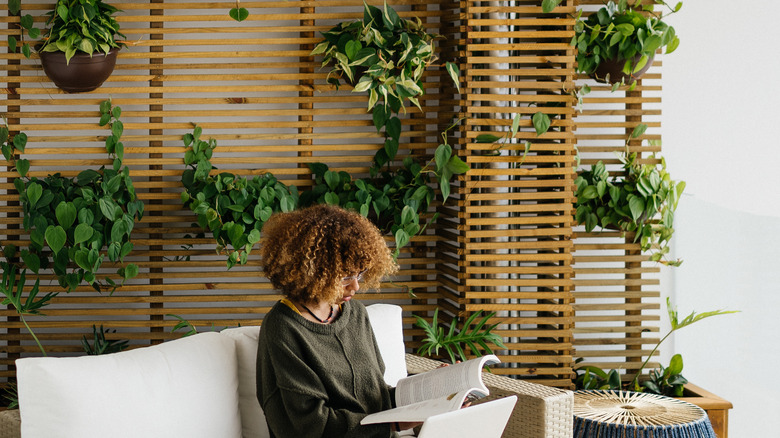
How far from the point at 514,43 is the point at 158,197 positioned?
1813 millimetres

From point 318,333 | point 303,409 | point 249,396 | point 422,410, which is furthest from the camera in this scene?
point 249,396

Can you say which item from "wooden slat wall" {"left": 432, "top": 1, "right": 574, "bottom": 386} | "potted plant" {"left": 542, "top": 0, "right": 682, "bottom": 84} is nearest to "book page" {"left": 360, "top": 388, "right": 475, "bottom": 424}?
"wooden slat wall" {"left": 432, "top": 1, "right": 574, "bottom": 386}

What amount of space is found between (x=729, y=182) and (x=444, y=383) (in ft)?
8.28

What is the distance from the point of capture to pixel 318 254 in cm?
204

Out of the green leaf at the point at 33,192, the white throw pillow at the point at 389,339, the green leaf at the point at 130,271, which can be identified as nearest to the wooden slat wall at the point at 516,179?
the white throw pillow at the point at 389,339

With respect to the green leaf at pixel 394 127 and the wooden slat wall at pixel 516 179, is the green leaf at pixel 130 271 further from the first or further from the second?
the wooden slat wall at pixel 516 179

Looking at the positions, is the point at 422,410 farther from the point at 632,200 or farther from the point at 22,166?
the point at 22,166

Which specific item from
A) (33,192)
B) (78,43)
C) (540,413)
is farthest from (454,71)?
(33,192)

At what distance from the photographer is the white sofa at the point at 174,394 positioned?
186 centimetres

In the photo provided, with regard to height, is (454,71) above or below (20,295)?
above

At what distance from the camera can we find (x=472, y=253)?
129 inches

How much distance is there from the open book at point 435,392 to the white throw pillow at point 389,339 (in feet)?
1.03

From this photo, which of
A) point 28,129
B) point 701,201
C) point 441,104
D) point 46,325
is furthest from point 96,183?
point 701,201

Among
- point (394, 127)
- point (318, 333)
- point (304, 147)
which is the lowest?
point (318, 333)
